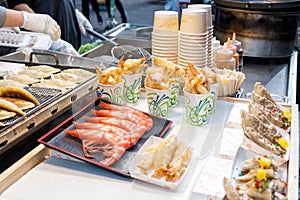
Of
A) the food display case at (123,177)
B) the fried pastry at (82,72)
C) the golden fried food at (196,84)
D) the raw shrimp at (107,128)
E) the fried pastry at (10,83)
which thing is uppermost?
the golden fried food at (196,84)

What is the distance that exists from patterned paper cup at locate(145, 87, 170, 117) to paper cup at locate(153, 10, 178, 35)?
0.32 metres

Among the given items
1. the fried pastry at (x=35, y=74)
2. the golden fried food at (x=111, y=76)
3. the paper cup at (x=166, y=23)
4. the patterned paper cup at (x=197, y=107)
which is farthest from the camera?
the fried pastry at (x=35, y=74)

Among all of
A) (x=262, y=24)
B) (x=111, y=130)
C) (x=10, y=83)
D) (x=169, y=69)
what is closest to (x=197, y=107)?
(x=169, y=69)

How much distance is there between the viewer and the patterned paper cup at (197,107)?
1.36 metres

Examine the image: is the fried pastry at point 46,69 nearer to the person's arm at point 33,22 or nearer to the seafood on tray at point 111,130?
the person's arm at point 33,22

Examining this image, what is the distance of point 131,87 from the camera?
→ 60.4 inches

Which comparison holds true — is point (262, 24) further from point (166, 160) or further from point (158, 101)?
point (166, 160)

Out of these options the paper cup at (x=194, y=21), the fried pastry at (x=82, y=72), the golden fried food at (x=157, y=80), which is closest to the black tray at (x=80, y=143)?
the golden fried food at (x=157, y=80)

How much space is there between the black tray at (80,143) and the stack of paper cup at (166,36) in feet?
1.19

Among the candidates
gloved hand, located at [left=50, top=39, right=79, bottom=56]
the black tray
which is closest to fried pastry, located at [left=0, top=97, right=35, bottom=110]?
the black tray

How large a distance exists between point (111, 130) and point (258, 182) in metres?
0.48

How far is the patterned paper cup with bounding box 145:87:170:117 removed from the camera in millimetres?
1412

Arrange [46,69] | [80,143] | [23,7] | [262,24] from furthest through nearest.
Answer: [23,7] → [262,24] → [46,69] → [80,143]

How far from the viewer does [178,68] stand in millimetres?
1484
